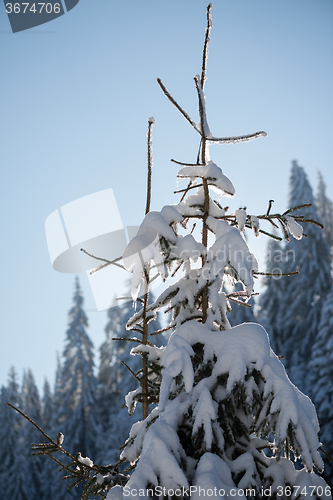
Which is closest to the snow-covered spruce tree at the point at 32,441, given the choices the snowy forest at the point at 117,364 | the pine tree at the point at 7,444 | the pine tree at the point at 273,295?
the snowy forest at the point at 117,364

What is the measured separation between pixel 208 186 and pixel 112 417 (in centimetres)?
2732

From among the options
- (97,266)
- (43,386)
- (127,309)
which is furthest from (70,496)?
(97,266)

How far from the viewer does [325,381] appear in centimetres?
1812

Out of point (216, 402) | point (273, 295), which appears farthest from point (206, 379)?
point (273, 295)

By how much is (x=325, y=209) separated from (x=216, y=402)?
3443 cm

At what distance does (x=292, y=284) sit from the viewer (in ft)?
84.8

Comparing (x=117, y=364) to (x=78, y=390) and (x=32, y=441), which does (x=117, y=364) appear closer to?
(x=78, y=390)

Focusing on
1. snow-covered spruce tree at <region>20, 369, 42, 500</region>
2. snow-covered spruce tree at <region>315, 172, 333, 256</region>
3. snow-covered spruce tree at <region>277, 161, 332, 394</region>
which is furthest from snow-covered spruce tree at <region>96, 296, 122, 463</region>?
snow-covered spruce tree at <region>315, 172, 333, 256</region>

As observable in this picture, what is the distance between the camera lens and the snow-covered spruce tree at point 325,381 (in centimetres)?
1689

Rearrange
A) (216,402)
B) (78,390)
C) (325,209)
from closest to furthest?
(216,402) < (78,390) < (325,209)

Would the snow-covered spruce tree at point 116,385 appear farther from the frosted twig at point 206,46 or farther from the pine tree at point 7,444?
the frosted twig at point 206,46

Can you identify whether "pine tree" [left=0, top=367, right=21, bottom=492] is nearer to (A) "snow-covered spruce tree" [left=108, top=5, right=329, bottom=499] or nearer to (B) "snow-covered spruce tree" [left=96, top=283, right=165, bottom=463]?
(B) "snow-covered spruce tree" [left=96, top=283, right=165, bottom=463]

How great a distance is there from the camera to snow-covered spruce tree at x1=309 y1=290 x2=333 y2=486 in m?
16.9

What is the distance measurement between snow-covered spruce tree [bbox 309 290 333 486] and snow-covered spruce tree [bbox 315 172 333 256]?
47.5 ft
